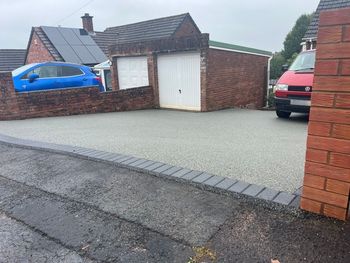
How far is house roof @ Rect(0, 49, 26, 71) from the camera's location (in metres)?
25.8

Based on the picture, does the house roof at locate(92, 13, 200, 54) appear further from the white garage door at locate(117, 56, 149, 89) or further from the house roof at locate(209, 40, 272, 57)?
the house roof at locate(209, 40, 272, 57)

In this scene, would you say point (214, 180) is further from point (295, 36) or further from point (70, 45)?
point (295, 36)

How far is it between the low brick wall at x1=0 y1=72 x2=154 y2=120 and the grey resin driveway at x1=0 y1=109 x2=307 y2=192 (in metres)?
1.32

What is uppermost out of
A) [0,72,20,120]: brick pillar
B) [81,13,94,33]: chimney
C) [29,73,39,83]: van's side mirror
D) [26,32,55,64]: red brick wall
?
[81,13,94,33]: chimney

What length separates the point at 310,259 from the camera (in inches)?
84.6

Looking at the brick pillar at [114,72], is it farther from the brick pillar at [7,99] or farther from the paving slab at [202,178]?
the paving slab at [202,178]

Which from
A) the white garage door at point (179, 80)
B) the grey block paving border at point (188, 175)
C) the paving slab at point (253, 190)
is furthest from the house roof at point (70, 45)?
the paving slab at point (253, 190)

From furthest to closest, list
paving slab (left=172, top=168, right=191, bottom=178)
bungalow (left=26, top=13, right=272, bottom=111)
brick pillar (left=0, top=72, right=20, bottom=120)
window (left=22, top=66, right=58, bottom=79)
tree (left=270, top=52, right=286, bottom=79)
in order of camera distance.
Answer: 1. tree (left=270, top=52, right=286, bottom=79)
2. window (left=22, top=66, right=58, bottom=79)
3. bungalow (left=26, top=13, right=272, bottom=111)
4. brick pillar (left=0, top=72, right=20, bottom=120)
5. paving slab (left=172, top=168, right=191, bottom=178)

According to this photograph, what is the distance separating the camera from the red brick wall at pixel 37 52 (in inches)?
873

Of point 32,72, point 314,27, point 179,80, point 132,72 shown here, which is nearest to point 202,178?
point 179,80

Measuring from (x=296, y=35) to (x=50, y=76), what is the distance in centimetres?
3228

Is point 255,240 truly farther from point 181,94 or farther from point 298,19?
point 298,19

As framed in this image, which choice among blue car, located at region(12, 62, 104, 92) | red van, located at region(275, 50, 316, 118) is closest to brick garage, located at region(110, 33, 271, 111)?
blue car, located at region(12, 62, 104, 92)

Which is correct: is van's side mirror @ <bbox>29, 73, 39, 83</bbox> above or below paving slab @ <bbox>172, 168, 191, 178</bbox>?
above
